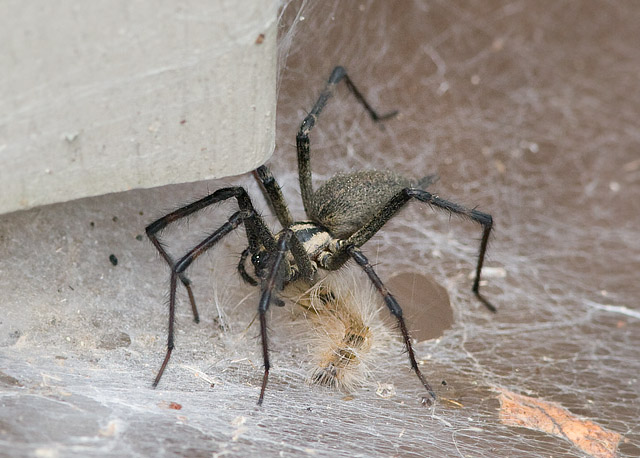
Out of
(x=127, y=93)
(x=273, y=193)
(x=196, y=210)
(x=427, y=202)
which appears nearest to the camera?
(x=127, y=93)

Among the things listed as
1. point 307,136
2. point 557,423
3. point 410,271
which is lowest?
point 557,423

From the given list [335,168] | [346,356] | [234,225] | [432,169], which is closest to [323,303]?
[346,356]

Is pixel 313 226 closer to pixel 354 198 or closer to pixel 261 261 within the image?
pixel 354 198

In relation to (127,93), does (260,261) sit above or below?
below

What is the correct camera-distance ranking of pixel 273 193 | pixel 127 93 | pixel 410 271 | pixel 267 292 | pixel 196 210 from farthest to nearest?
pixel 410 271, pixel 273 193, pixel 196 210, pixel 267 292, pixel 127 93

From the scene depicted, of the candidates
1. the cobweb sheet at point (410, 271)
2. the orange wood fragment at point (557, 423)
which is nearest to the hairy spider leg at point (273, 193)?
the cobweb sheet at point (410, 271)

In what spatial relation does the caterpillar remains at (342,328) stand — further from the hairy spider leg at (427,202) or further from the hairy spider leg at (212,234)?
the hairy spider leg at (212,234)

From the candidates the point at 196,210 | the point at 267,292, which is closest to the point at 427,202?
the point at 267,292
